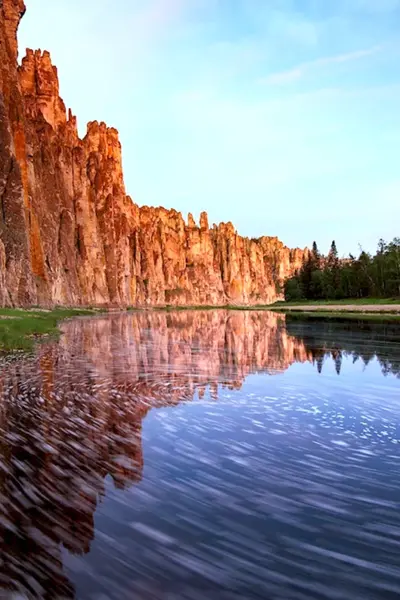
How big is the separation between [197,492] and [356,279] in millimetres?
112797

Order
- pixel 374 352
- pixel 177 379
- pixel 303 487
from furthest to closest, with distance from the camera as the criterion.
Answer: pixel 374 352 → pixel 177 379 → pixel 303 487

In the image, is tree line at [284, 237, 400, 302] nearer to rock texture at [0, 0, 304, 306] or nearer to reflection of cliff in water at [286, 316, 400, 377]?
rock texture at [0, 0, 304, 306]

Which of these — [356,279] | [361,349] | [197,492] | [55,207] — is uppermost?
[55,207]

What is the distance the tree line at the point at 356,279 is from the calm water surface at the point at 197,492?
85.4 metres

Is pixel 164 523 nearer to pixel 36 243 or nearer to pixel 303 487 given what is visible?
pixel 303 487

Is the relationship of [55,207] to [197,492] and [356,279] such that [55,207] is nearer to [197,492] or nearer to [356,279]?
[356,279]

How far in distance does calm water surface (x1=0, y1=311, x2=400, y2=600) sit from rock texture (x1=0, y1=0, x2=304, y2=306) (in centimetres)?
3621

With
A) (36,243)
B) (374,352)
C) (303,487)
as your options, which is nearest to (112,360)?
(374,352)

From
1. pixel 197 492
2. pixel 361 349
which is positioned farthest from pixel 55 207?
pixel 197 492

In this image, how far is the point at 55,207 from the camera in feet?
271

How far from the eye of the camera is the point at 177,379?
1451 centimetres

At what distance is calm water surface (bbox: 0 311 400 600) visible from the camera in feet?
13.5

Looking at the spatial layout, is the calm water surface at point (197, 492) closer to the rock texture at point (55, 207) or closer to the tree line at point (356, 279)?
the rock texture at point (55, 207)

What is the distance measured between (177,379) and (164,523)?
9.43 metres
